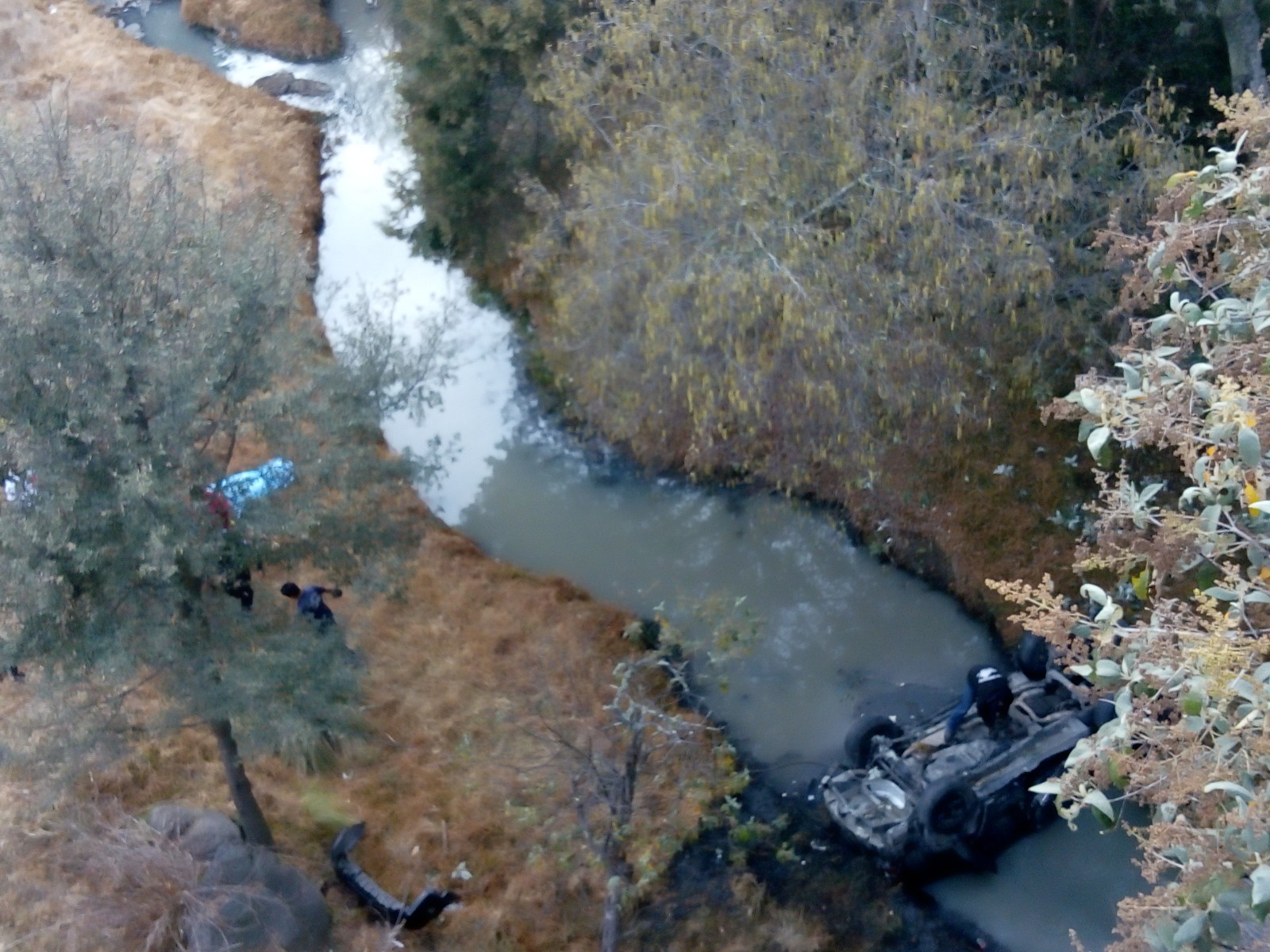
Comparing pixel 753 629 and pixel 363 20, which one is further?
pixel 363 20

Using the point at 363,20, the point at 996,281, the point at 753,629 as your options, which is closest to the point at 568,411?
the point at 753,629

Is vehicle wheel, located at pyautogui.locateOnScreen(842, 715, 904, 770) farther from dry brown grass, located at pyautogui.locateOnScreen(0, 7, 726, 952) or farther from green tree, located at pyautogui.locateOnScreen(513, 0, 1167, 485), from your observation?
green tree, located at pyautogui.locateOnScreen(513, 0, 1167, 485)

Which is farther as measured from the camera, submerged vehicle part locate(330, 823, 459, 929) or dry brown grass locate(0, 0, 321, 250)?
dry brown grass locate(0, 0, 321, 250)

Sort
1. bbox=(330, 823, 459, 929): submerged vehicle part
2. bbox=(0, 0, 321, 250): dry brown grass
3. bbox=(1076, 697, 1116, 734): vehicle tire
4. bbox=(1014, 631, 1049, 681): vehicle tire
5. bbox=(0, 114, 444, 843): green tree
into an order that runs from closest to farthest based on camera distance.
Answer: bbox=(0, 114, 444, 843): green tree < bbox=(330, 823, 459, 929): submerged vehicle part < bbox=(1076, 697, 1116, 734): vehicle tire < bbox=(1014, 631, 1049, 681): vehicle tire < bbox=(0, 0, 321, 250): dry brown grass

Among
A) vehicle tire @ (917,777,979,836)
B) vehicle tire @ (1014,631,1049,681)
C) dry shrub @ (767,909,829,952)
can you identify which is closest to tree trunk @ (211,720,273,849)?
dry shrub @ (767,909,829,952)

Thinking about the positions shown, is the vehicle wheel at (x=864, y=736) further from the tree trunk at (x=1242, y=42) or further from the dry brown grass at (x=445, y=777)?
the tree trunk at (x=1242, y=42)

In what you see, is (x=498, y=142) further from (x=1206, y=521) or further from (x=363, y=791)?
(x=1206, y=521)

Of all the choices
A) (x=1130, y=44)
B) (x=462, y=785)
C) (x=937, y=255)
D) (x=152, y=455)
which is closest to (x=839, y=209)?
(x=937, y=255)
